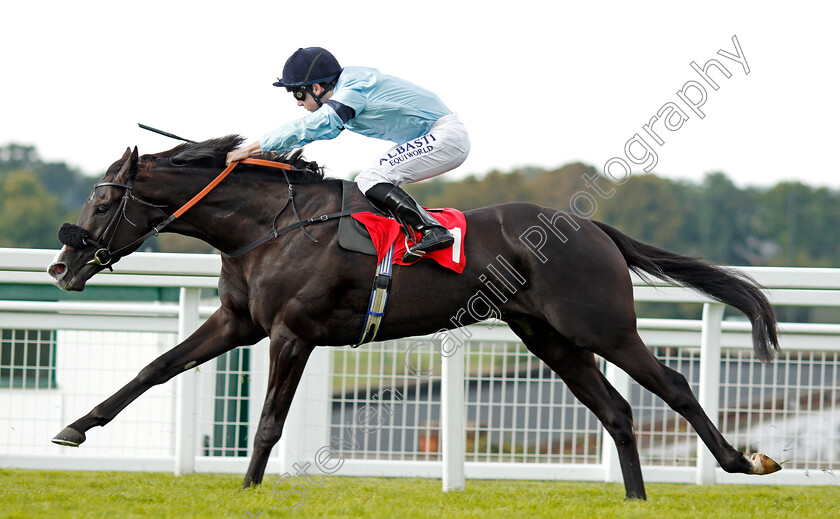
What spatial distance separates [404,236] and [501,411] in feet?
5.15

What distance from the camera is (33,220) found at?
7562 cm

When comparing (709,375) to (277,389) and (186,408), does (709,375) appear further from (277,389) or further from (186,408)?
(186,408)

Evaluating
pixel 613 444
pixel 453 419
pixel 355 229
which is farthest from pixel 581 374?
pixel 355 229

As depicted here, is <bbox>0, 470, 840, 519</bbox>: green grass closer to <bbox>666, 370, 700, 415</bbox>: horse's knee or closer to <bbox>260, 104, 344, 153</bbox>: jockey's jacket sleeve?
<bbox>666, 370, 700, 415</bbox>: horse's knee

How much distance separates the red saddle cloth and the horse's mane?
420 millimetres

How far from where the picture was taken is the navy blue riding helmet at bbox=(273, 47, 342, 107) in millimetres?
4332

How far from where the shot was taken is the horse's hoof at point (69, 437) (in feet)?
13.5

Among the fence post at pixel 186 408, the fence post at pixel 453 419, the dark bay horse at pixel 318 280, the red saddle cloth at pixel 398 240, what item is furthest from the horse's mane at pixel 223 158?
the fence post at pixel 453 419

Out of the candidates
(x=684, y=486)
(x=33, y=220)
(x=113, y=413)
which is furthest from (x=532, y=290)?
(x=33, y=220)

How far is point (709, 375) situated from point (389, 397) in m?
1.80

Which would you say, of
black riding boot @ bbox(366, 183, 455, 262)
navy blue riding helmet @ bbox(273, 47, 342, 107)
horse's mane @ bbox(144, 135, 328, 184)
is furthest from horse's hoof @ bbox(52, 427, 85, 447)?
navy blue riding helmet @ bbox(273, 47, 342, 107)

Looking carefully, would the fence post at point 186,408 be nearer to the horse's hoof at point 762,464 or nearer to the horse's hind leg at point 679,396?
the horse's hind leg at point 679,396

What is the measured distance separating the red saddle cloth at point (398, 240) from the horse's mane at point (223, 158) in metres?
0.42

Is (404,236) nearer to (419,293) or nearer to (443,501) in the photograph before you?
(419,293)
